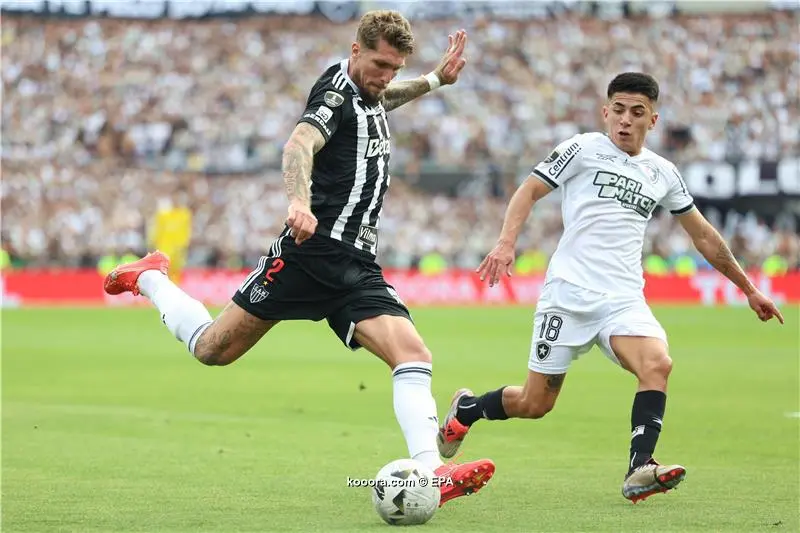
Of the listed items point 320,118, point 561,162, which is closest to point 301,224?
point 320,118

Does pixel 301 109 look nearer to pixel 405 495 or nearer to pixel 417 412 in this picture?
pixel 417 412

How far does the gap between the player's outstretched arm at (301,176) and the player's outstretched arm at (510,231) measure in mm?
1157

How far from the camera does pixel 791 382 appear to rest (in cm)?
1520

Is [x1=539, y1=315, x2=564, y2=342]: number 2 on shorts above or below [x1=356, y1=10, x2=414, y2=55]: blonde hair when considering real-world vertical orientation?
below

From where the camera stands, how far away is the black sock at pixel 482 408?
816cm

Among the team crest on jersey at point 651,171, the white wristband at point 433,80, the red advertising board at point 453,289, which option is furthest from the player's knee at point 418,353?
the red advertising board at point 453,289

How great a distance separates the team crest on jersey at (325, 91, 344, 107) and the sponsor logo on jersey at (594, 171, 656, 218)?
1.73 m

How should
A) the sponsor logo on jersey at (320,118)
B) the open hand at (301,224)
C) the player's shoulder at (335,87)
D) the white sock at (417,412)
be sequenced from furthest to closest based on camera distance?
the player's shoulder at (335,87), the sponsor logo on jersey at (320,118), the white sock at (417,412), the open hand at (301,224)

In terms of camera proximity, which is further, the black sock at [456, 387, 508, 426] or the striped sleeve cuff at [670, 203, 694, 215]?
the black sock at [456, 387, 508, 426]

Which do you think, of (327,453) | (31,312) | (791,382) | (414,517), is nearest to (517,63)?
(31,312)

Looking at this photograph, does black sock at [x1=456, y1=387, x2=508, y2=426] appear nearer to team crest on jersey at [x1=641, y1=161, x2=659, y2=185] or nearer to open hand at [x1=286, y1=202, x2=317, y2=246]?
team crest on jersey at [x1=641, y1=161, x2=659, y2=185]

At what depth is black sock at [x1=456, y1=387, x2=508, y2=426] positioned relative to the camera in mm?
8156

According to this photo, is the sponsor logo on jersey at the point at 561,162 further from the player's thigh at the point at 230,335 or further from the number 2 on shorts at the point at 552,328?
the player's thigh at the point at 230,335

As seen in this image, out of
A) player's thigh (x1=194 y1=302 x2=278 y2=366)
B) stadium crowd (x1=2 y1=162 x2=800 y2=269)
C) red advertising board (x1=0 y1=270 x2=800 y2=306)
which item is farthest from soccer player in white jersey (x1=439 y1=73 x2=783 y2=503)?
stadium crowd (x1=2 y1=162 x2=800 y2=269)
